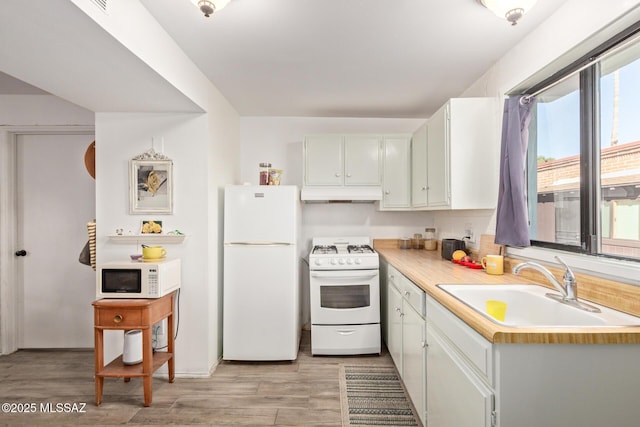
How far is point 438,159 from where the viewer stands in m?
2.56

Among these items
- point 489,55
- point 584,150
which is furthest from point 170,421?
point 489,55

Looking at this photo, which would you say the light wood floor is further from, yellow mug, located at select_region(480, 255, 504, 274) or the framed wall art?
the framed wall art

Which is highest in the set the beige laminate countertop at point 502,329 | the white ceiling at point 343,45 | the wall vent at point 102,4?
the white ceiling at point 343,45

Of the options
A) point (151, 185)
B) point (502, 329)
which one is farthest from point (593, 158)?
point (151, 185)

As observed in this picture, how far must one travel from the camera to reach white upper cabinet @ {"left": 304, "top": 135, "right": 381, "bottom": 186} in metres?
3.30

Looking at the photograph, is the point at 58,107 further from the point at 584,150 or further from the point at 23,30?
the point at 584,150

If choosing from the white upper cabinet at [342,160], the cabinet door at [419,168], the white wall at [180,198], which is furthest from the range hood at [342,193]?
the white wall at [180,198]

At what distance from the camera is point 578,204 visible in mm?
1755

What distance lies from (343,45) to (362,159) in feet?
4.48

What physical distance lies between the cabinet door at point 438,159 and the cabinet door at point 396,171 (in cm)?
49

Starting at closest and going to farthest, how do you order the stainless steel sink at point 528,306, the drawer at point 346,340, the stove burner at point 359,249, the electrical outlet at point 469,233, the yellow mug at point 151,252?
1. the stainless steel sink at point 528,306
2. the yellow mug at point 151,252
3. the electrical outlet at point 469,233
4. the drawer at point 346,340
5. the stove burner at point 359,249

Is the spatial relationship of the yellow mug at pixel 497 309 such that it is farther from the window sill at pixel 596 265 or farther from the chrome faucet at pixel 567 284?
the window sill at pixel 596 265

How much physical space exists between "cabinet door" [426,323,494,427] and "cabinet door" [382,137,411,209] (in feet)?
5.82

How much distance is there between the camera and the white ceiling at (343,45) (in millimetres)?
1737
